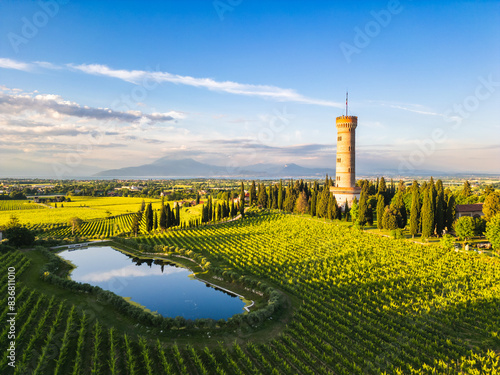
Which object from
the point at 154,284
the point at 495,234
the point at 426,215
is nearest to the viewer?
the point at 154,284

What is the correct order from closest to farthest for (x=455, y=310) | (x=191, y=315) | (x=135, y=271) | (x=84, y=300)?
1. (x=455, y=310)
2. (x=191, y=315)
3. (x=84, y=300)
4. (x=135, y=271)

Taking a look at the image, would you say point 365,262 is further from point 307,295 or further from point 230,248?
point 230,248

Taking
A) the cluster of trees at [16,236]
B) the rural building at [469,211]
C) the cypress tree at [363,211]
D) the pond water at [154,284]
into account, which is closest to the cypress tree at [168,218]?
the pond water at [154,284]

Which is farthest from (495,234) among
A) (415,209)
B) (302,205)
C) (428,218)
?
(302,205)

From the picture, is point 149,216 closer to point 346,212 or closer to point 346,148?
point 346,212

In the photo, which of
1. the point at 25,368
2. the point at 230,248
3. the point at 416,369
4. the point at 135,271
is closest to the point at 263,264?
the point at 230,248

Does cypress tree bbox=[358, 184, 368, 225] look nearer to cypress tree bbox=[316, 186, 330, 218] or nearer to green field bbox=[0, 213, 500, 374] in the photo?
cypress tree bbox=[316, 186, 330, 218]

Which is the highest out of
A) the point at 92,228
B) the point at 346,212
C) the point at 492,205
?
the point at 492,205

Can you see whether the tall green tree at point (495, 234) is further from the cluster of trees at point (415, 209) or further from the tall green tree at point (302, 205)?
the tall green tree at point (302, 205)
